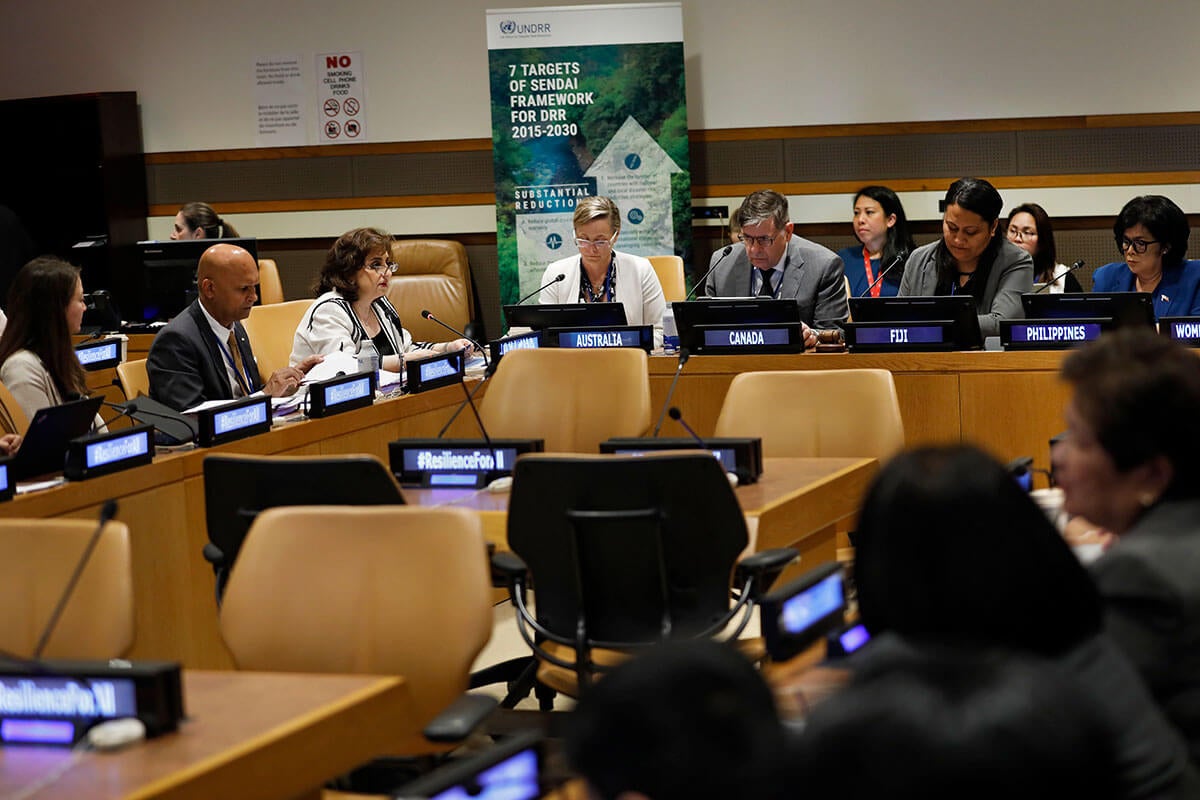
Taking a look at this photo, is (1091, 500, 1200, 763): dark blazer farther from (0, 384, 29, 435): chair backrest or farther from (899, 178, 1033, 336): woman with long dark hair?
(899, 178, 1033, 336): woman with long dark hair

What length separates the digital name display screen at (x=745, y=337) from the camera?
5055 millimetres

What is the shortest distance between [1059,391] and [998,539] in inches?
143

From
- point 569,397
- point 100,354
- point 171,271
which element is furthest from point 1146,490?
point 171,271

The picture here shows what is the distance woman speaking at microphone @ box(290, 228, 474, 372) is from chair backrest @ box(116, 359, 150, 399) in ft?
2.06

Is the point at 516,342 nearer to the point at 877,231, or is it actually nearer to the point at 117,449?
the point at 117,449

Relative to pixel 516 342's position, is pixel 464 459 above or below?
below

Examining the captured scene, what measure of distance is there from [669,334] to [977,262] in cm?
112

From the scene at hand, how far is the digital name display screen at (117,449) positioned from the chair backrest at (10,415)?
22.7 inches

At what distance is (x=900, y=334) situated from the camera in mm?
4941

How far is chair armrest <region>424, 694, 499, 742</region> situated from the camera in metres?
2.21

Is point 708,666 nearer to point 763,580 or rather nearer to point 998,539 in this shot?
point 998,539

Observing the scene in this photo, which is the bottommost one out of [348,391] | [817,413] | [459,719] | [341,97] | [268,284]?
[459,719]

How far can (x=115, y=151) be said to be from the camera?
9.18m

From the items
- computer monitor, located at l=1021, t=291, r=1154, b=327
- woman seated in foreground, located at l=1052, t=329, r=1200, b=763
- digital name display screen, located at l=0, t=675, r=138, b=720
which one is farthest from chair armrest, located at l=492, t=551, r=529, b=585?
computer monitor, located at l=1021, t=291, r=1154, b=327
